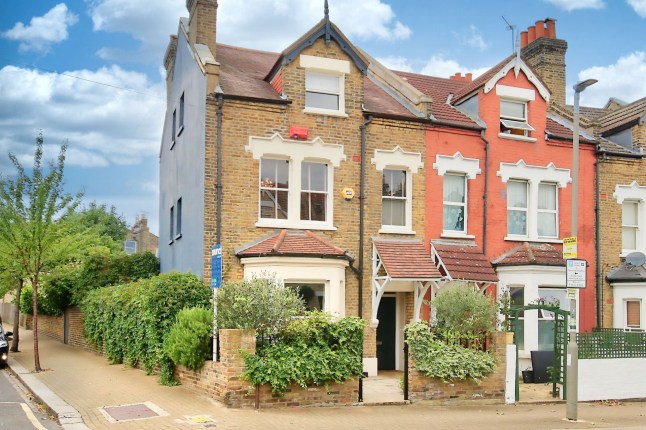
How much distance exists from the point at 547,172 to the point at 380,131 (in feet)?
19.3

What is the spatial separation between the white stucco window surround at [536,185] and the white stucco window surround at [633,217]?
8.16 feet

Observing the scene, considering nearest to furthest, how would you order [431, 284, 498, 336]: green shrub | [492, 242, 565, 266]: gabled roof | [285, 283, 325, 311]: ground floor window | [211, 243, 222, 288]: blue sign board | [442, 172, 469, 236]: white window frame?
[211, 243, 222, 288]: blue sign board < [431, 284, 498, 336]: green shrub < [285, 283, 325, 311]: ground floor window < [492, 242, 565, 266]: gabled roof < [442, 172, 469, 236]: white window frame

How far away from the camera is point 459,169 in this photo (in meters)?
22.2

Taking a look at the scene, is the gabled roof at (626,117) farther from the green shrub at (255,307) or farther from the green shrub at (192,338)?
the green shrub at (192,338)

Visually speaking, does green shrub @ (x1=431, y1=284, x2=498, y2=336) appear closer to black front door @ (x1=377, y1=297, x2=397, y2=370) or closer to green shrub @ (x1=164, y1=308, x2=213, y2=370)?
black front door @ (x1=377, y1=297, x2=397, y2=370)

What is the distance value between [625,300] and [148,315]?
15.3 meters

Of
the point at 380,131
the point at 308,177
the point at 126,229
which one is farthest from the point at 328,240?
the point at 126,229

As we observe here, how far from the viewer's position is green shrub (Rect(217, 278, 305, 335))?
14469mm

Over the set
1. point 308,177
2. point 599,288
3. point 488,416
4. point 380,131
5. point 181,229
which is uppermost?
point 380,131

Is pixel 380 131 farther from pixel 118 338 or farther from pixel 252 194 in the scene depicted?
pixel 118 338

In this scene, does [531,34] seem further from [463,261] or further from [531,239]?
[463,261]

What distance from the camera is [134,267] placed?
2536cm

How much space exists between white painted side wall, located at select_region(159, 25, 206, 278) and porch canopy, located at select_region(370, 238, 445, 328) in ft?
16.1

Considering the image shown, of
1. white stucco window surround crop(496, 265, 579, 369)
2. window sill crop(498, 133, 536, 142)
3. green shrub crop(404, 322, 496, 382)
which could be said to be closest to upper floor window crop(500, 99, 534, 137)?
window sill crop(498, 133, 536, 142)
